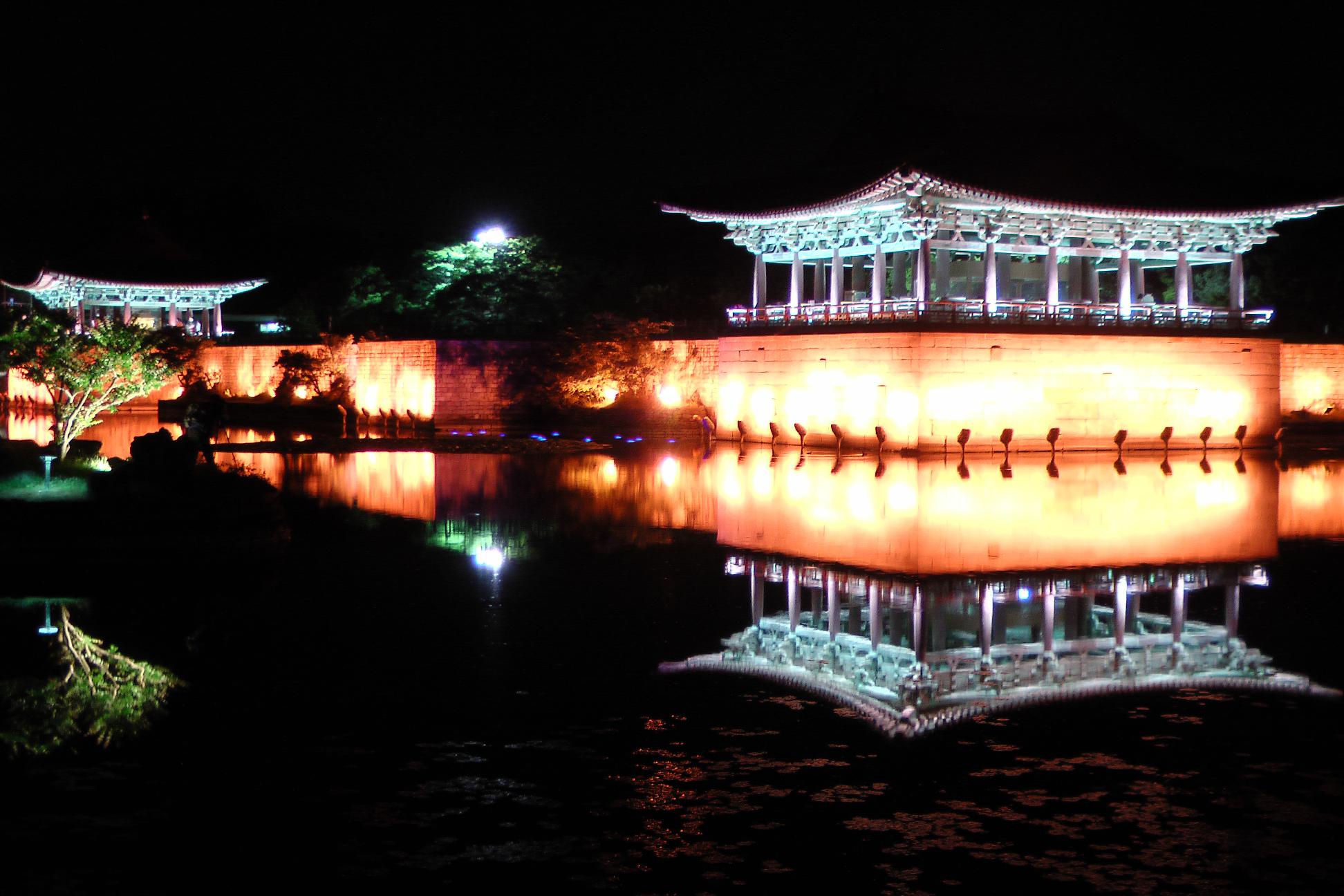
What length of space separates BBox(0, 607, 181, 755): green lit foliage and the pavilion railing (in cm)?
2616

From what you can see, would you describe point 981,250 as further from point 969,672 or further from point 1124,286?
point 969,672

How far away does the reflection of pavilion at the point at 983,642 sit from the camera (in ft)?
32.3

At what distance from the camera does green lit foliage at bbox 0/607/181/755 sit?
829 cm

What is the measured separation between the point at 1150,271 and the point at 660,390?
24.4 meters

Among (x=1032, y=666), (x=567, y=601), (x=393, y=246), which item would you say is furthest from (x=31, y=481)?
(x=393, y=246)

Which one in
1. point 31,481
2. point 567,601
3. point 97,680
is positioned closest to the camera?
point 97,680

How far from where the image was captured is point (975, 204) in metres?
35.0

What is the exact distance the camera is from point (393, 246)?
7588cm

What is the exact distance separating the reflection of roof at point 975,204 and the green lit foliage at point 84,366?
17560 millimetres

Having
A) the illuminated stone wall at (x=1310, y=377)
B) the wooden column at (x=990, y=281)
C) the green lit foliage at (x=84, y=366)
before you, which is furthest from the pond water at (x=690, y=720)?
the illuminated stone wall at (x=1310, y=377)

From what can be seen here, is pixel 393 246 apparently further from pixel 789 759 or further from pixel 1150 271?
pixel 789 759

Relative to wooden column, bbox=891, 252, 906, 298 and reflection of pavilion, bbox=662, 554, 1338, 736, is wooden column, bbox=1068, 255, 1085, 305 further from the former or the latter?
reflection of pavilion, bbox=662, 554, 1338, 736

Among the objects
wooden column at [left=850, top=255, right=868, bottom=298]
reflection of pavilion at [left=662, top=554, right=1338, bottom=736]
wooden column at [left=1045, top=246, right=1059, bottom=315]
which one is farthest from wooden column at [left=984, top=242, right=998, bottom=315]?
reflection of pavilion at [left=662, top=554, right=1338, bottom=736]

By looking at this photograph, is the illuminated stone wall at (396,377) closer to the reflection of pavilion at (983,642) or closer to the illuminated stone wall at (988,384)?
the illuminated stone wall at (988,384)
